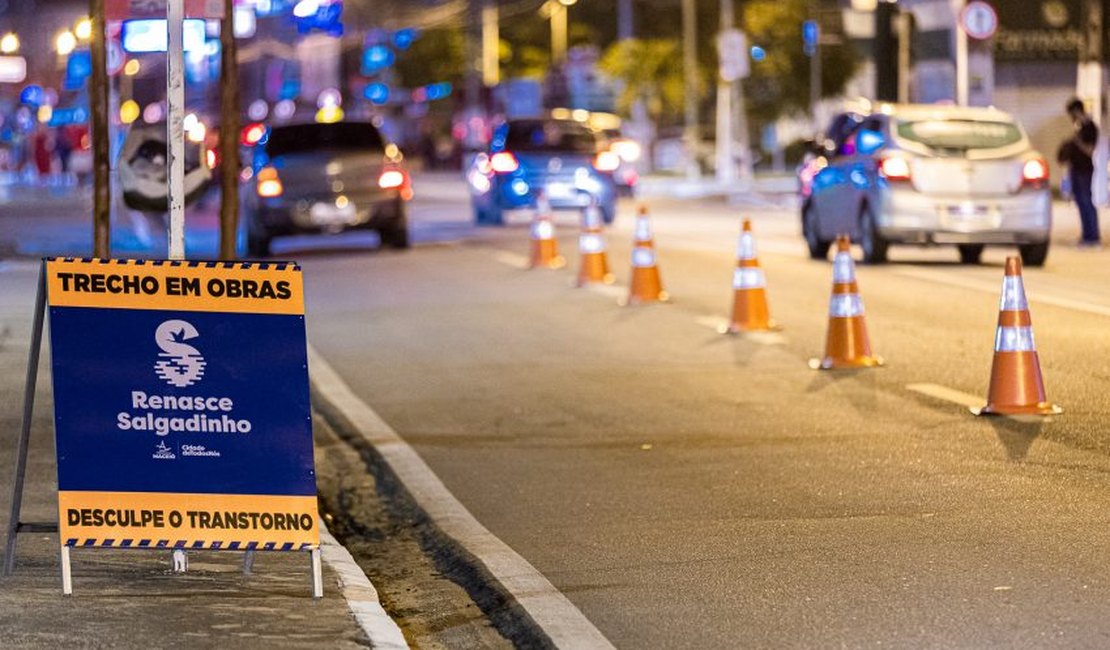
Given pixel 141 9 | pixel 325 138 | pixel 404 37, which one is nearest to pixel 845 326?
pixel 141 9

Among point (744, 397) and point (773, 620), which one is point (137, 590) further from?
point (744, 397)

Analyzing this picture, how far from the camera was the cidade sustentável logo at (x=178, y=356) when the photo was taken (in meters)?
7.67

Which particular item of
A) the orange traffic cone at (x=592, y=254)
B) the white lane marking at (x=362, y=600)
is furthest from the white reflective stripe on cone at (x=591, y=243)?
the white lane marking at (x=362, y=600)

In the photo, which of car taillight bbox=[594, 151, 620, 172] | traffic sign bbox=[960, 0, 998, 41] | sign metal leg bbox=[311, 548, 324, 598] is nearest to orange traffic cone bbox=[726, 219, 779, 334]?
sign metal leg bbox=[311, 548, 324, 598]

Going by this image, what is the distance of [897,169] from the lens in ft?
73.5

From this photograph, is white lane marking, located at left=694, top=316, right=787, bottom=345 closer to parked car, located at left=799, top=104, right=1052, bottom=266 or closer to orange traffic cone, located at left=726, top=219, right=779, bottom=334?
orange traffic cone, located at left=726, top=219, right=779, bottom=334

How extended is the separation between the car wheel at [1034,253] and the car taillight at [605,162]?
36.9 ft

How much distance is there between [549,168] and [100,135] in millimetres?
14543

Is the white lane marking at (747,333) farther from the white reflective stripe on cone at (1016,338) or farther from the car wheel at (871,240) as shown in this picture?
the car wheel at (871,240)

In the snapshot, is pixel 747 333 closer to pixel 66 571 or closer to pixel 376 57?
pixel 66 571

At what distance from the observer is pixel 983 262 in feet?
76.9

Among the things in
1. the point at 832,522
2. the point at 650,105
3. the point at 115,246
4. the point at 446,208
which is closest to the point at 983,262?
the point at 115,246

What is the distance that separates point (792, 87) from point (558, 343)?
4530 cm

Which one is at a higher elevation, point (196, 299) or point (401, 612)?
point (196, 299)
